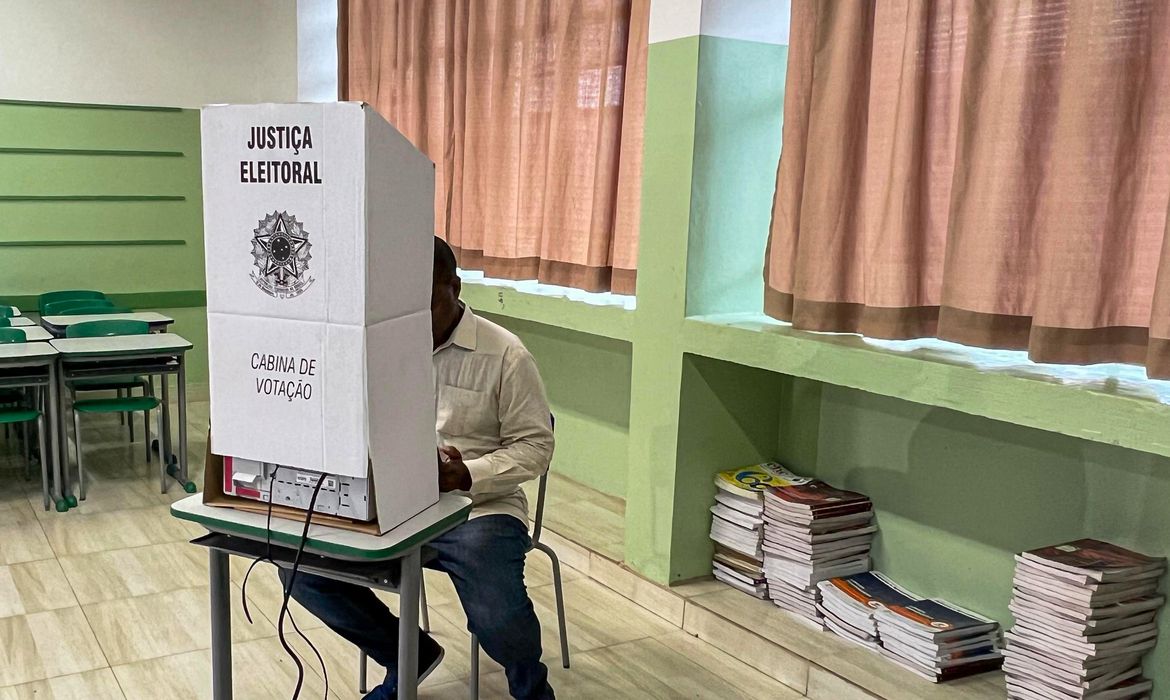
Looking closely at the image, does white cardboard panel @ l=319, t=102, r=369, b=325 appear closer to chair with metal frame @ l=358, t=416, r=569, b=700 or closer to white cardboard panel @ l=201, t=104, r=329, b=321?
white cardboard panel @ l=201, t=104, r=329, b=321

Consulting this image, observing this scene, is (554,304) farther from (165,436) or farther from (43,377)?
(43,377)

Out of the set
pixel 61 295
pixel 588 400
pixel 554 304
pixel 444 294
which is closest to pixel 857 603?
pixel 444 294

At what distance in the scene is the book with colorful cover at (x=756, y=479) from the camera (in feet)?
10.2

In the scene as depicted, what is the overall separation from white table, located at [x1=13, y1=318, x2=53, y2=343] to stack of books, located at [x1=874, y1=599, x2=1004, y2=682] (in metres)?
3.64

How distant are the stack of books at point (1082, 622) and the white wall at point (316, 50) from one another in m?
5.10

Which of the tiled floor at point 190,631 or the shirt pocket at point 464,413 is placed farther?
the tiled floor at point 190,631

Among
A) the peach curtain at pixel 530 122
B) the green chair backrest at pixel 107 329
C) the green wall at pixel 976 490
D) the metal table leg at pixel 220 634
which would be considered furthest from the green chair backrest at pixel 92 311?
the green wall at pixel 976 490

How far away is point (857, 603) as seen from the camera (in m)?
2.80

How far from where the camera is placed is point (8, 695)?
99.1 inches

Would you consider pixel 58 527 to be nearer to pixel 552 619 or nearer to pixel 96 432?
pixel 96 432

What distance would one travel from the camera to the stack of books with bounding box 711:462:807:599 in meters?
3.09

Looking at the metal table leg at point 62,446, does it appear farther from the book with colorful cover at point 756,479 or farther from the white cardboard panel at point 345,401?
the white cardboard panel at point 345,401

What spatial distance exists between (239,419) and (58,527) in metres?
2.67

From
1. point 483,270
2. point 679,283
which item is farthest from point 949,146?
point 483,270
